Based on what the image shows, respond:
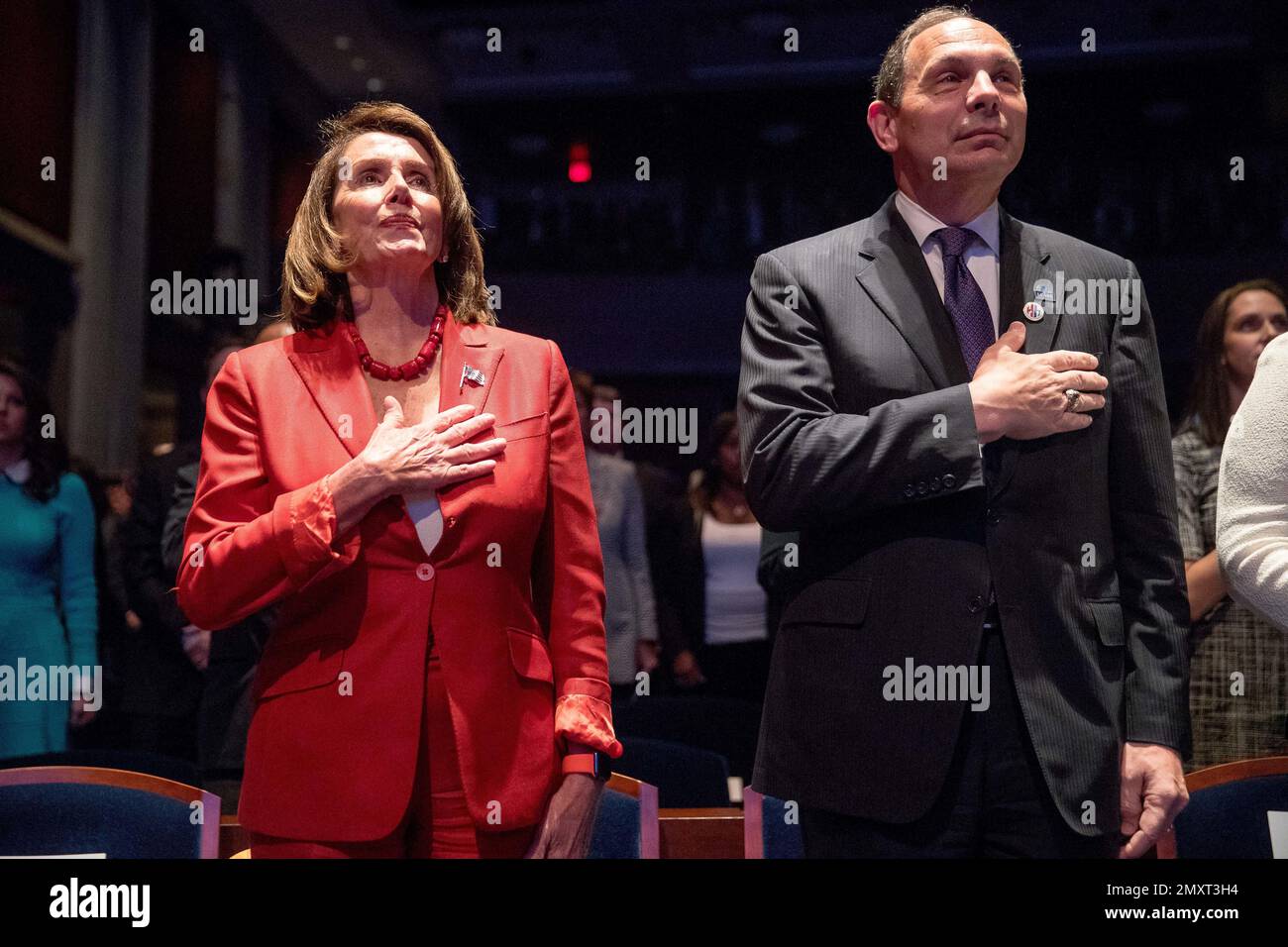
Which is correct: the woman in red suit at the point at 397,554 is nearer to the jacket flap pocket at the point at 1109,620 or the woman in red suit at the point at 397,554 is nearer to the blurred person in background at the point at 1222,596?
the jacket flap pocket at the point at 1109,620

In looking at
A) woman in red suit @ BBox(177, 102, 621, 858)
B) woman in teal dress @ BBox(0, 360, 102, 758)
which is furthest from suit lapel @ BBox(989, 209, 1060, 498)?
woman in teal dress @ BBox(0, 360, 102, 758)

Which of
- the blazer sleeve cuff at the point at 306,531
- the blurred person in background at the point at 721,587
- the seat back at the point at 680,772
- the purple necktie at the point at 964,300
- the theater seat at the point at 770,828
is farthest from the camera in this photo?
the blurred person in background at the point at 721,587

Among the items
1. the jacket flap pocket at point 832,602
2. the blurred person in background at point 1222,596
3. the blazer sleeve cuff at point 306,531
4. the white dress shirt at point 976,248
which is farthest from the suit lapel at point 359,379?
the blurred person in background at point 1222,596

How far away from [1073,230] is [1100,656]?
1899mm

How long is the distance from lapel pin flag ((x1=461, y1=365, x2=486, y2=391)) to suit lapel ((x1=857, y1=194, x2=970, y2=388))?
22.0 inches

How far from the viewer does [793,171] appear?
333 centimetres

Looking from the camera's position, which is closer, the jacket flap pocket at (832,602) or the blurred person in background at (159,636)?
the jacket flap pocket at (832,602)

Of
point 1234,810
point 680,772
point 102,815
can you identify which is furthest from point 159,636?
point 1234,810

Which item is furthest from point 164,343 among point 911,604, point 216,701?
point 911,604

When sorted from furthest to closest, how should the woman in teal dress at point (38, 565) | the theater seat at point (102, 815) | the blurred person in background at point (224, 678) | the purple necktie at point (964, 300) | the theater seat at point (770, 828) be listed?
the woman in teal dress at point (38, 565) < the blurred person in background at point (224, 678) < the theater seat at point (770, 828) < the theater seat at point (102, 815) < the purple necktie at point (964, 300)

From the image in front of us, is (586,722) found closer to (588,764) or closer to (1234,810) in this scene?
(588,764)

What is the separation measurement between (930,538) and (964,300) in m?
0.36

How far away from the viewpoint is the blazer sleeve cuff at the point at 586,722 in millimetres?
1734
